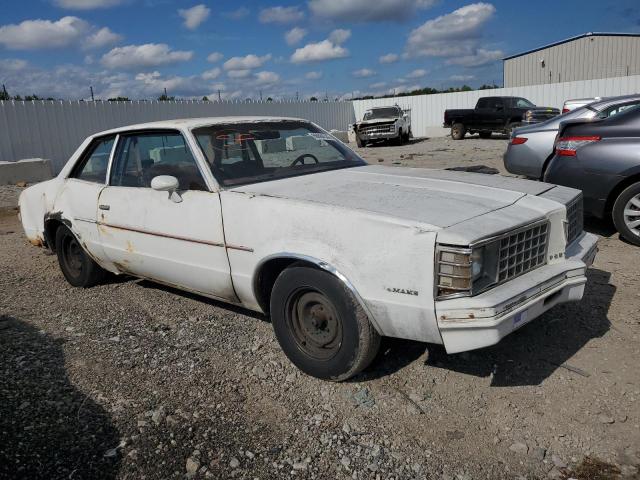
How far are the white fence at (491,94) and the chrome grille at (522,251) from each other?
24.9 m

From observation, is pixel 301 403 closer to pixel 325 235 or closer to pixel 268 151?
pixel 325 235

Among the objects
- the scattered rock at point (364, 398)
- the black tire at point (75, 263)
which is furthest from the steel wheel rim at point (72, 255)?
the scattered rock at point (364, 398)

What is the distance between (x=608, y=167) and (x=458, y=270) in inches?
150

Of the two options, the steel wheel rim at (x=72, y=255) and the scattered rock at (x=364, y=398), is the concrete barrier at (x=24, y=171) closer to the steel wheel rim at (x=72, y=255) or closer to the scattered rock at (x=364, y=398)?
the steel wheel rim at (x=72, y=255)

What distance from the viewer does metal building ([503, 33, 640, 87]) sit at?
3622 cm

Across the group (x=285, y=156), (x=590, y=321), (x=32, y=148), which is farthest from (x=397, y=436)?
(x=32, y=148)

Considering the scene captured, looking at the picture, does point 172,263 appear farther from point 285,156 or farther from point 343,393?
point 343,393

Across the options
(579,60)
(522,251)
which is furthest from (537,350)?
(579,60)

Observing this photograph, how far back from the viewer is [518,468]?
2.46 m

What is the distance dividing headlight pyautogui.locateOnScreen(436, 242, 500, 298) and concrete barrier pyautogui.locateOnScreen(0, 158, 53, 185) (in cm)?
1369

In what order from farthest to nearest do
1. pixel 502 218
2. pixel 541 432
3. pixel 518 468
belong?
1. pixel 502 218
2. pixel 541 432
3. pixel 518 468

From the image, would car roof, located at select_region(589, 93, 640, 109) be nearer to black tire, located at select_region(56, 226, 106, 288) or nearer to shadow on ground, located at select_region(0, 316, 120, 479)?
black tire, located at select_region(56, 226, 106, 288)

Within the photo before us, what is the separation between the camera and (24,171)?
13.9 meters

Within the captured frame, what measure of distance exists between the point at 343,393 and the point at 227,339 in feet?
3.75
